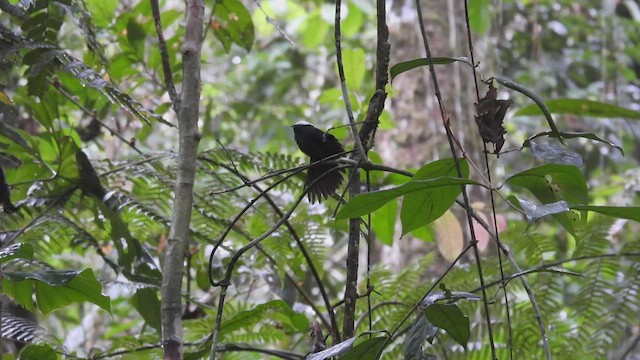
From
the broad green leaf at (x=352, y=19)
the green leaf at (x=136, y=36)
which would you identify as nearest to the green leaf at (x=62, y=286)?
the green leaf at (x=136, y=36)

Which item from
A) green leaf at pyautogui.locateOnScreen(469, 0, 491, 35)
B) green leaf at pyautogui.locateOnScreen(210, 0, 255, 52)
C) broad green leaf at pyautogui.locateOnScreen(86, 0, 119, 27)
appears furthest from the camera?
green leaf at pyautogui.locateOnScreen(469, 0, 491, 35)

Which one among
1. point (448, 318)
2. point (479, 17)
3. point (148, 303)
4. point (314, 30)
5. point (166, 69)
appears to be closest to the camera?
point (448, 318)

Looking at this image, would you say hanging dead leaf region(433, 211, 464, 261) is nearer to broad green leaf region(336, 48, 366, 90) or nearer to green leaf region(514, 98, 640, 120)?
broad green leaf region(336, 48, 366, 90)

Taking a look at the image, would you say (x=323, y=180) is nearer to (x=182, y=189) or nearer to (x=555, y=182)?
(x=182, y=189)

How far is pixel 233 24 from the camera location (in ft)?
6.16

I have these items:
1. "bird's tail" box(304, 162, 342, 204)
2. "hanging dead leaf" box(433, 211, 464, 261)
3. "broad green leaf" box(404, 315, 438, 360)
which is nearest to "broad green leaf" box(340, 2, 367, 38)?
"hanging dead leaf" box(433, 211, 464, 261)

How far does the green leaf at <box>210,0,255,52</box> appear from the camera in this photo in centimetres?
184

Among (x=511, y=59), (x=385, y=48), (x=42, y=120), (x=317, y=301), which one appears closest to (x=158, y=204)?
(x=42, y=120)

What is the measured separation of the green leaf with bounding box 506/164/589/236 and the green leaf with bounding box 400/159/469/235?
3.4 inches

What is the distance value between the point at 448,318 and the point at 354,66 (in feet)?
3.48

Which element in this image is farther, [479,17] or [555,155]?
[479,17]

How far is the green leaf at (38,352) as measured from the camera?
3.70ft

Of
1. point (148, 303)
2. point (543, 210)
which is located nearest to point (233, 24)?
point (148, 303)

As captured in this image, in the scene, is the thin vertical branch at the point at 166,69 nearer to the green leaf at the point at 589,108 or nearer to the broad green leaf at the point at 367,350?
the broad green leaf at the point at 367,350
